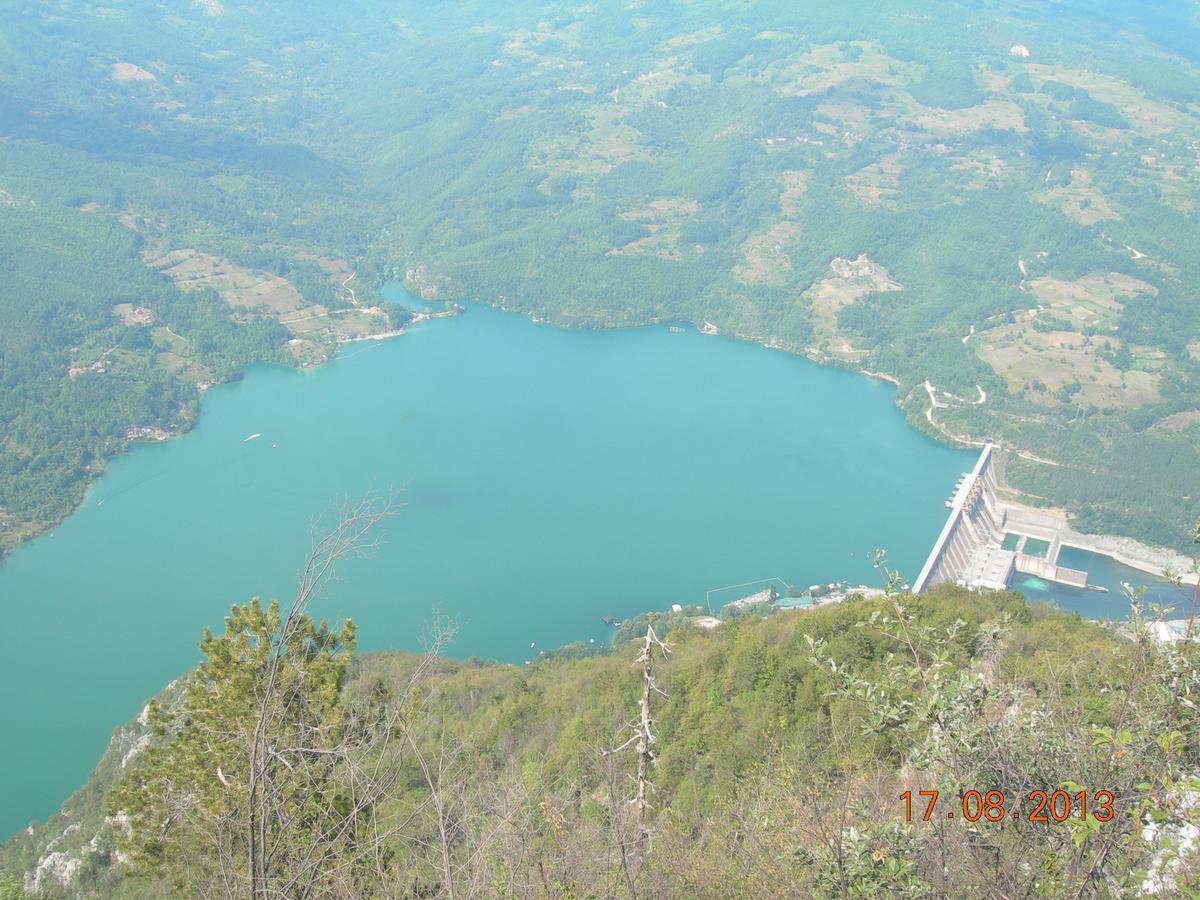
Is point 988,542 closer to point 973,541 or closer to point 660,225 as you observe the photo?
point 973,541

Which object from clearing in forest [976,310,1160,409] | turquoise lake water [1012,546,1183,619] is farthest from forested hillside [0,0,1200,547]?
turquoise lake water [1012,546,1183,619]

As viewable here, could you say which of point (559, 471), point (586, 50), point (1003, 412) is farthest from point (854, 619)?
point (586, 50)

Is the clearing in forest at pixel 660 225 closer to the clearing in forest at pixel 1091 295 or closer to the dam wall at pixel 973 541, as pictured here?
the clearing in forest at pixel 1091 295

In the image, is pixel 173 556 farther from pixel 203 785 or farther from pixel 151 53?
pixel 151 53

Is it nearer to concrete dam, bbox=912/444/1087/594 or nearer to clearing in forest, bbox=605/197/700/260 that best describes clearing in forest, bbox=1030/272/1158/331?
concrete dam, bbox=912/444/1087/594

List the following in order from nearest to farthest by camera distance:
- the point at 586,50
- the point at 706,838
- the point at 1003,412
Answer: the point at 706,838
the point at 1003,412
the point at 586,50

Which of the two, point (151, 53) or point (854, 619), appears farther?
point (151, 53)

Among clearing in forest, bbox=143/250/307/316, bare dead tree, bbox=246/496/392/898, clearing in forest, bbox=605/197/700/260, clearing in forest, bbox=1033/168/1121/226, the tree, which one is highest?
bare dead tree, bbox=246/496/392/898
